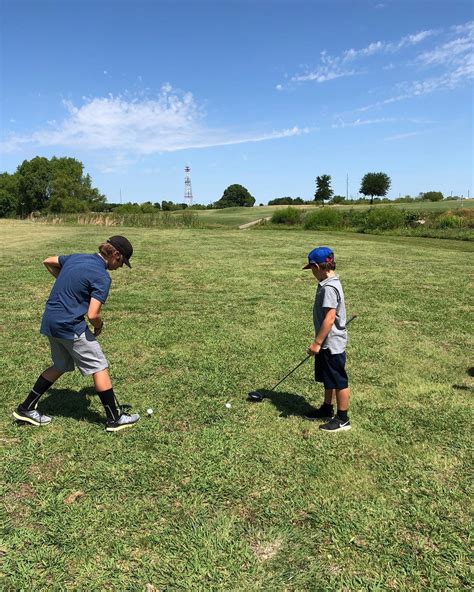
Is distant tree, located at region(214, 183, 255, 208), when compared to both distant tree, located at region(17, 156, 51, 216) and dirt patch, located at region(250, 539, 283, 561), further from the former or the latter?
dirt patch, located at region(250, 539, 283, 561)

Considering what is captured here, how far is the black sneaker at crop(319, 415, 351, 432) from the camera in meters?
4.25

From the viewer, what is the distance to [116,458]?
12.4 feet

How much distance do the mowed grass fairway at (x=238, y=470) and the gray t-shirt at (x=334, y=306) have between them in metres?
0.92

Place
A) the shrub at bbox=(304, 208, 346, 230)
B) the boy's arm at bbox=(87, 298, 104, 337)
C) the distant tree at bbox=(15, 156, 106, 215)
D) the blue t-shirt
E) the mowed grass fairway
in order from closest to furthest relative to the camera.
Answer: the mowed grass fairway < the boy's arm at bbox=(87, 298, 104, 337) < the blue t-shirt < the shrub at bbox=(304, 208, 346, 230) < the distant tree at bbox=(15, 156, 106, 215)

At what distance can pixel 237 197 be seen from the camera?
434 feet

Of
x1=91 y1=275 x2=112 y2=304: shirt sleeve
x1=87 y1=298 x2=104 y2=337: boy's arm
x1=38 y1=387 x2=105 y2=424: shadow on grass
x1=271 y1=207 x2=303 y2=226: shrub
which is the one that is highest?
x1=271 y1=207 x2=303 y2=226: shrub

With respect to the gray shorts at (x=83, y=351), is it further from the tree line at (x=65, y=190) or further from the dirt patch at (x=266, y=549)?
the tree line at (x=65, y=190)

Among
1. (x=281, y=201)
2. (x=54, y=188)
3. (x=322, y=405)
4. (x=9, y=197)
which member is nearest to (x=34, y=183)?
(x=54, y=188)

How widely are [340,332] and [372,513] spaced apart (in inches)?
62.9

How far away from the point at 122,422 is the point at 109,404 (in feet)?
0.81

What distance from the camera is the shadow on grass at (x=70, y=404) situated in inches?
179

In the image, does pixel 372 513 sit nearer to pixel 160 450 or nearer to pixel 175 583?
pixel 175 583

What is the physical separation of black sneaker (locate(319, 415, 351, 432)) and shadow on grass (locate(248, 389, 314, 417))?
38cm


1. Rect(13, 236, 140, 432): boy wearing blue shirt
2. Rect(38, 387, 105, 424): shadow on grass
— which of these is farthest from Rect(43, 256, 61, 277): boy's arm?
Rect(38, 387, 105, 424): shadow on grass
